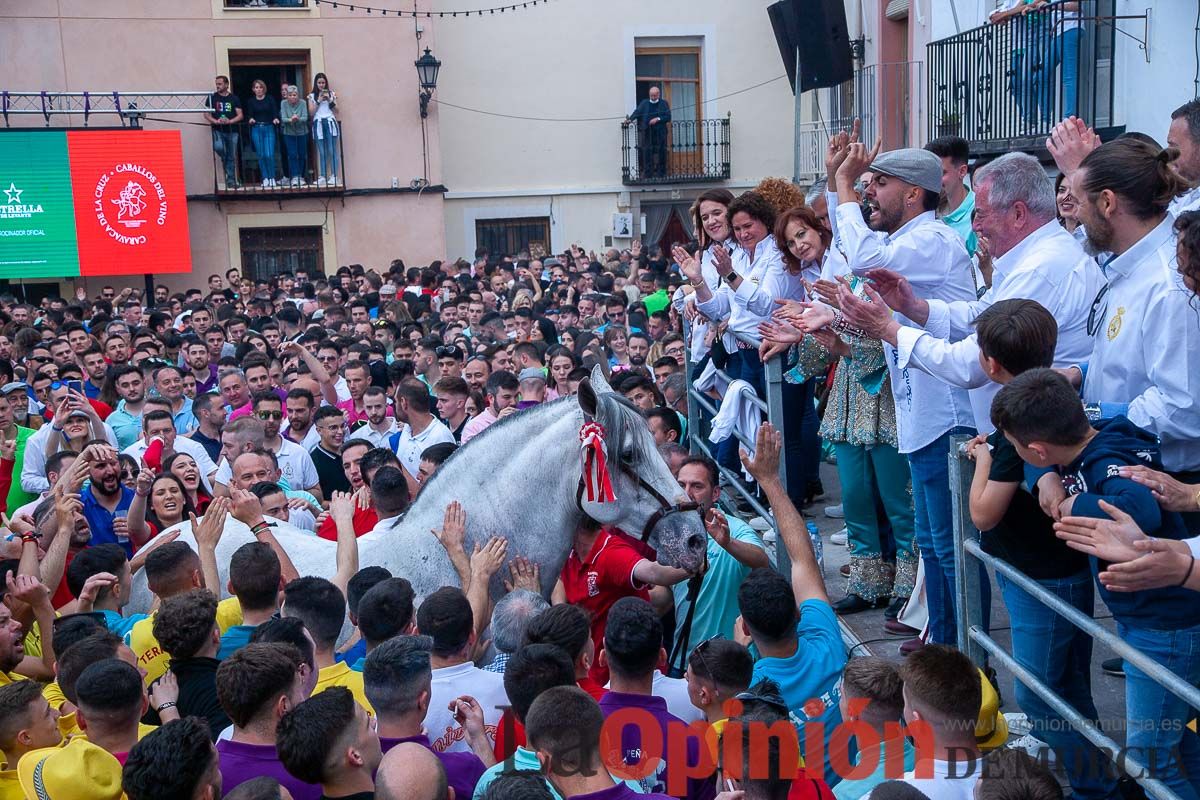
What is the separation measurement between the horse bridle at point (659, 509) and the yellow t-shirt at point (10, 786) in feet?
8.04

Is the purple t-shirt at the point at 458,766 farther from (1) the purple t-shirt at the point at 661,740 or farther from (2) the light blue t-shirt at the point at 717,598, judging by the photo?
(2) the light blue t-shirt at the point at 717,598

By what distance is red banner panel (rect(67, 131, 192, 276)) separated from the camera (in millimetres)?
22859

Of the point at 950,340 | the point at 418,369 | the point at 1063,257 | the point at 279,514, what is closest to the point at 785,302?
the point at 950,340

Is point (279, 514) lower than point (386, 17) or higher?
lower

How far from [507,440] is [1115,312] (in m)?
2.61

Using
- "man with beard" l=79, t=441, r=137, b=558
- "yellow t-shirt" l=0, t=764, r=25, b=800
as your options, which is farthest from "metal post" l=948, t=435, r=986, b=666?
"man with beard" l=79, t=441, r=137, b=558

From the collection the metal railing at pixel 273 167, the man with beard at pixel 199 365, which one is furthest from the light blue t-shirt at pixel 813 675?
the metal railing at pixel 273 167

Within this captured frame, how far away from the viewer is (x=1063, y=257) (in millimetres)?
4805

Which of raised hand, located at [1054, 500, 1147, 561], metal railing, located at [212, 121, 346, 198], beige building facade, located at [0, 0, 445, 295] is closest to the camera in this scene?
raised hand, located at [1054, 500, 1147, 561]

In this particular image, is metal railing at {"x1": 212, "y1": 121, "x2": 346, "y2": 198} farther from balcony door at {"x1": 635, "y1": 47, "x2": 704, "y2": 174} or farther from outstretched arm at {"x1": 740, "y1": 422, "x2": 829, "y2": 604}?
outstretched arm at {"x1": 740, "y1": 422, "x2": 829, "y2": 604}

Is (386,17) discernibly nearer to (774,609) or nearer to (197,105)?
(197,105)

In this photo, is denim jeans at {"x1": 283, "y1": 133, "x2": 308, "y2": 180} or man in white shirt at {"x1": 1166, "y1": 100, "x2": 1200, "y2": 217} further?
denim jeans at {"x1": 283, "y1": 133, "x2": 308, "y2": 180}

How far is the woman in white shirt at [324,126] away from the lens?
24.6 m

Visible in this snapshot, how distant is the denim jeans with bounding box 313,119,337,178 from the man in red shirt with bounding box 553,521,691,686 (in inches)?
812
